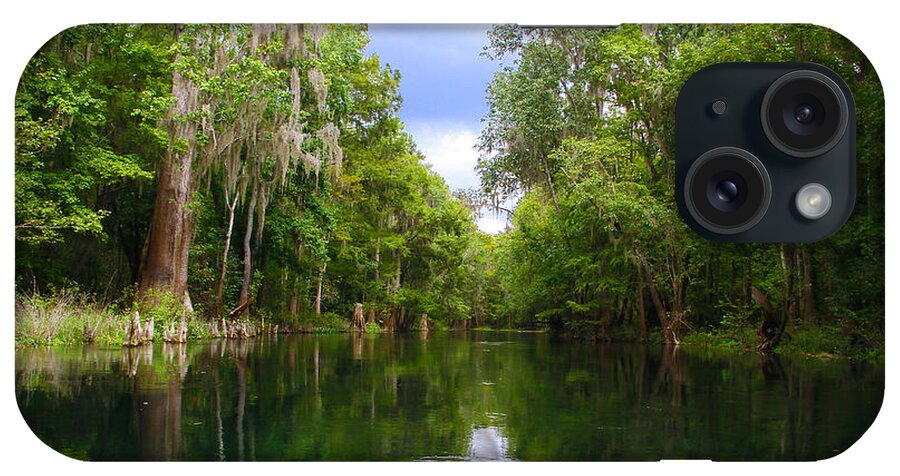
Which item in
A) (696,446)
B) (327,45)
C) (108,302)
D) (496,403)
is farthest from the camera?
(108,302)

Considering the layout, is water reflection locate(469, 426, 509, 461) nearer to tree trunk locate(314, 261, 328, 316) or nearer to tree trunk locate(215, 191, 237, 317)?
tree trunk locate(314, 261, 328, 316)

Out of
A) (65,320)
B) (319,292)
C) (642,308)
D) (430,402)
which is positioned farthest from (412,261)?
(65,320)

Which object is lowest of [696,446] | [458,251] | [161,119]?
[696,446]

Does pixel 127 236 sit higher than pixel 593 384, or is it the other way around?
pixel 127 236

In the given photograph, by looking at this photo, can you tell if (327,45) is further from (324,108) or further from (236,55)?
(324,108)

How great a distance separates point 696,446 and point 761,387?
113 centimetres

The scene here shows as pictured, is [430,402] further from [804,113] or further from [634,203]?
[804,113]

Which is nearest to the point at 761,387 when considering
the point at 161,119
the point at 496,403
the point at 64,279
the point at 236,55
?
the point at 496,403

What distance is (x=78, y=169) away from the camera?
4.59 m

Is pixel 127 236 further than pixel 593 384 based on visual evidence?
Yes

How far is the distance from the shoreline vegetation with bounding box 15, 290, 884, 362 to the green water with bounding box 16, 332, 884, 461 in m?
0.07

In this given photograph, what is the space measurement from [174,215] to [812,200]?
4.01 m

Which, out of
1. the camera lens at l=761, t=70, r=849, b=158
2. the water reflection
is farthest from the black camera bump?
the water reflection

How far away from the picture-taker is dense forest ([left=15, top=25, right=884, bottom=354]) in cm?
359
